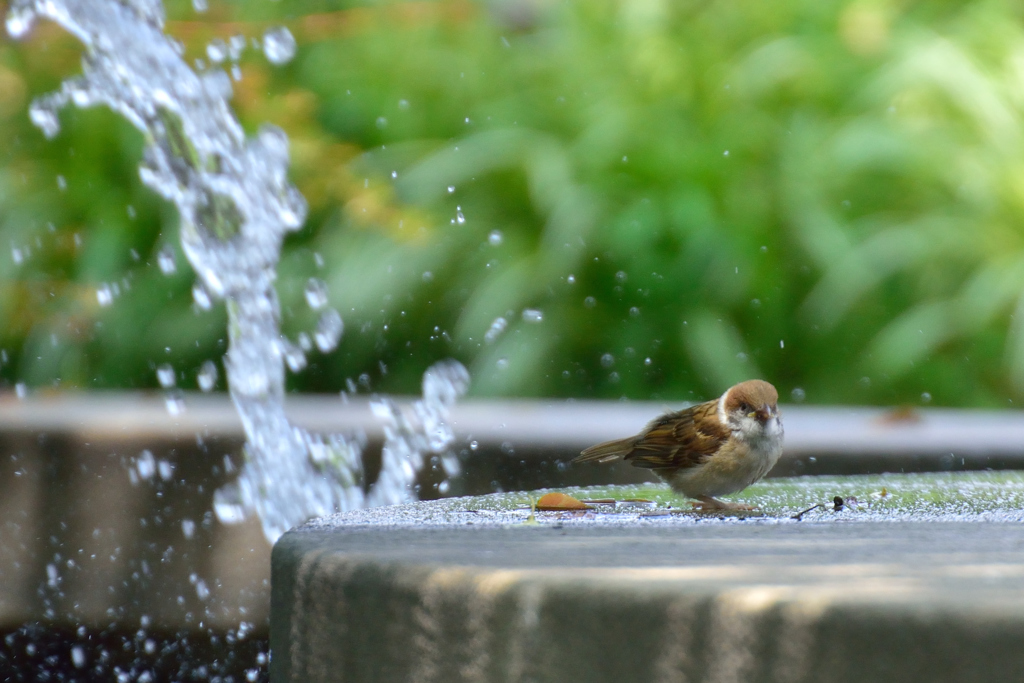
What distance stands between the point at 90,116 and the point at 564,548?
3902 millimetres

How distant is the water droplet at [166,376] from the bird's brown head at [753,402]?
2647 millimetres

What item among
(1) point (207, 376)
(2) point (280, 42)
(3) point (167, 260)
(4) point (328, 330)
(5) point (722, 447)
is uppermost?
(2) point (280, 42)

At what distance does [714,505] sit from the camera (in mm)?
1934

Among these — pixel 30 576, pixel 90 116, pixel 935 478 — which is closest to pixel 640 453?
pixel 935 478

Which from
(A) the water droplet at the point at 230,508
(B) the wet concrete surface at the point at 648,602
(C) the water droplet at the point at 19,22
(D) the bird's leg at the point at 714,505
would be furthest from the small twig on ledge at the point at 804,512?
(C) the water droplet at the point at 19,22

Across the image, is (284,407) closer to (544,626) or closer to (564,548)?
(564,548)

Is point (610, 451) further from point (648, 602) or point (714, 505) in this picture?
point (648, 602)

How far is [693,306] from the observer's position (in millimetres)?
3965

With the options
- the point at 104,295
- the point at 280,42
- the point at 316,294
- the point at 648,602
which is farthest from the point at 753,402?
the point at 280,42

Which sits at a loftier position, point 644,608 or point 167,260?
point 167,260

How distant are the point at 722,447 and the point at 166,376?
271 centimetres

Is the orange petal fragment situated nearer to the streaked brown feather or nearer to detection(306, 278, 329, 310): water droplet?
the streaked brown feather

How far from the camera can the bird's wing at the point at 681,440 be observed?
1.93 meters

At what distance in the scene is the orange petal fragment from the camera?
178cm
